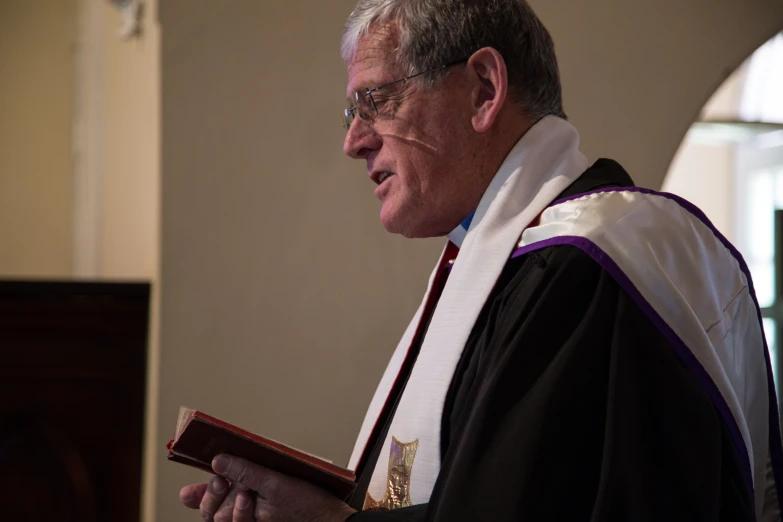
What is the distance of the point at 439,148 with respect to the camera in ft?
6.66

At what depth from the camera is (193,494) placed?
1941mm

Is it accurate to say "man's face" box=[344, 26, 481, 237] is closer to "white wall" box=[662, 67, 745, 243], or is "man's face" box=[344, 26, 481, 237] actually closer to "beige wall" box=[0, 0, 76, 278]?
"beige wall" box=[0, 0, 76, 278]

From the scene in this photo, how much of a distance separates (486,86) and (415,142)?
214 millimetres

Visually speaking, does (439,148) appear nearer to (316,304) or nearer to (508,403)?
(508,403)

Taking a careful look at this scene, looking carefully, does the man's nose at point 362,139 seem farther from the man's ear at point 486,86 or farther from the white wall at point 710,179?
the white wall at point 710,179

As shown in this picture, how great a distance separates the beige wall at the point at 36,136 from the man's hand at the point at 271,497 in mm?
5721

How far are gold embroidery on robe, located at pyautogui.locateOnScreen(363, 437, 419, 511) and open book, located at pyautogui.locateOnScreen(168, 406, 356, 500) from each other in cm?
13

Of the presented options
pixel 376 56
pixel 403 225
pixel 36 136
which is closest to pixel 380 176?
pixel 403 225

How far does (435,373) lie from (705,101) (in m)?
3.01

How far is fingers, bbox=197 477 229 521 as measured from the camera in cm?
181

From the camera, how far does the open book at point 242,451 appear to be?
1647mm

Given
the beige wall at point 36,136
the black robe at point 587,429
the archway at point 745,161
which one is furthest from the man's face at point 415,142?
the beige wall at point 36,136

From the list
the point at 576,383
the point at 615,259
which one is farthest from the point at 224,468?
the point at 615,259

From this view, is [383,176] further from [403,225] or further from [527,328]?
[527,328]
